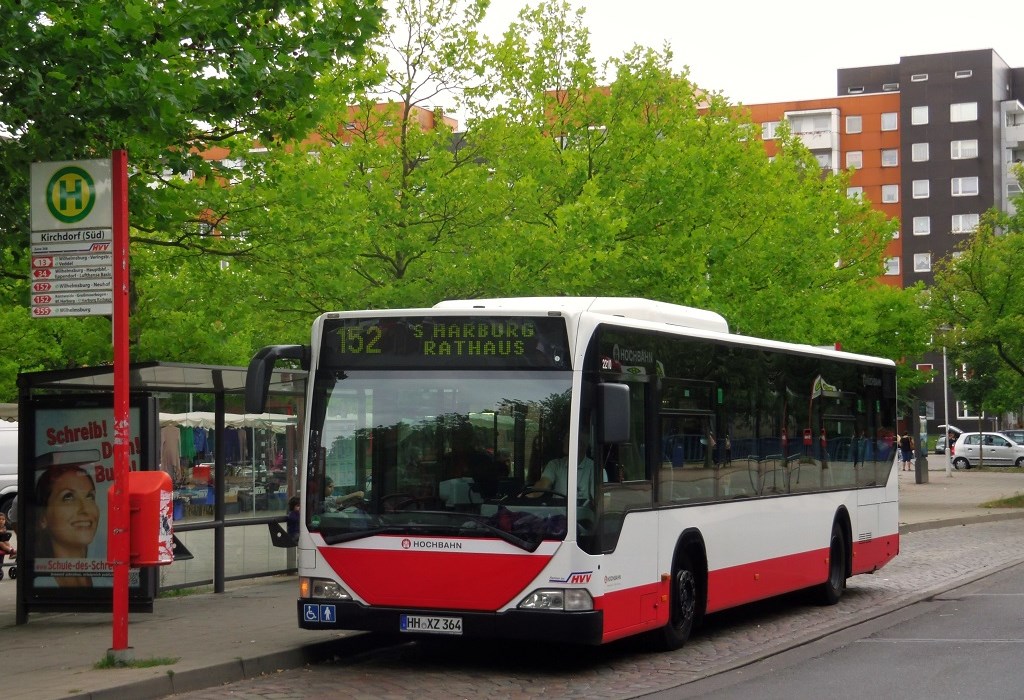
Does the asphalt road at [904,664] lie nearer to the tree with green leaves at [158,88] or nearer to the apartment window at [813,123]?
the tree with green leaves at [158,88]

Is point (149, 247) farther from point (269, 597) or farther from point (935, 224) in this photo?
point (935, 224)

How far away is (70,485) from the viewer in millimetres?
13266

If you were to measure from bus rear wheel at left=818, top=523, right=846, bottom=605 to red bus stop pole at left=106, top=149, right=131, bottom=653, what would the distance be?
8.29 meters

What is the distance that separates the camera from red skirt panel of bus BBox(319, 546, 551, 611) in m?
10.1

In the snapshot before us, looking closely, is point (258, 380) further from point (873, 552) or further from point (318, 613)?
point (873, 552)

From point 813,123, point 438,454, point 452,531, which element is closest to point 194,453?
point 438,454

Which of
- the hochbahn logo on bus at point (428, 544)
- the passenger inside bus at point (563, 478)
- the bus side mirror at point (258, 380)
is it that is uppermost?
the bus side mirror at point (258, 380)

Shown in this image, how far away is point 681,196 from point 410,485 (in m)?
16.1

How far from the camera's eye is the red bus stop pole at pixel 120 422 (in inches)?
386

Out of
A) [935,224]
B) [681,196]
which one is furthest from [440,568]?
[935,224]

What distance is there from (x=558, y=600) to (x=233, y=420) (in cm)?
664

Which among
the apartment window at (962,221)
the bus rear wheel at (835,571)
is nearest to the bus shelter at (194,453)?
the bus rear wheel at (835,571)

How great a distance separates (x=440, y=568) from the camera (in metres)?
10.2

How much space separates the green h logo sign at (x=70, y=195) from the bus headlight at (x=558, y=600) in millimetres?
4081
